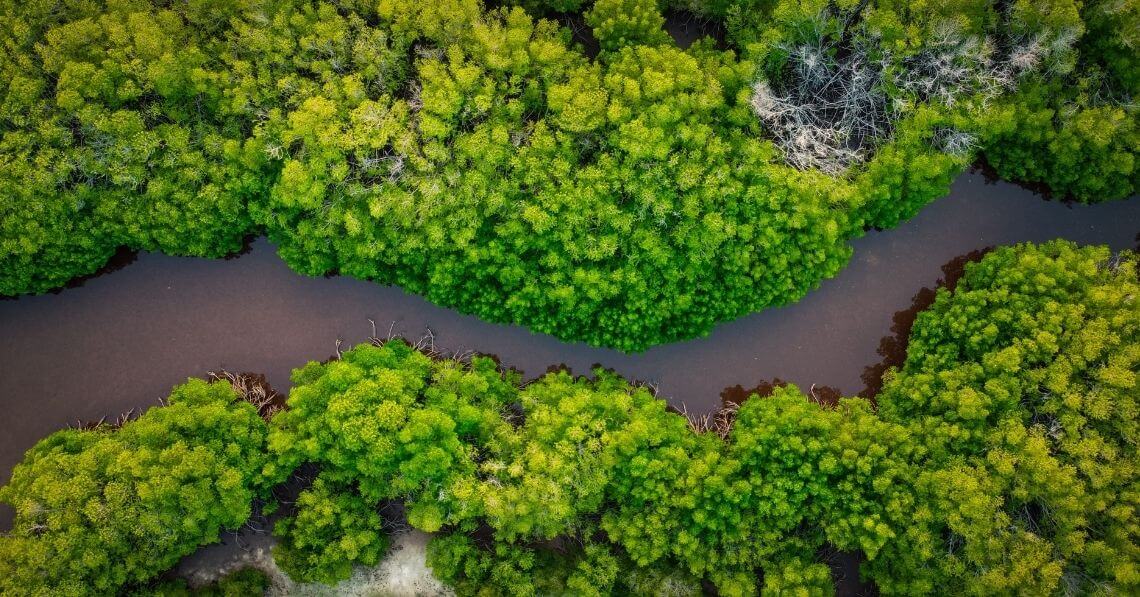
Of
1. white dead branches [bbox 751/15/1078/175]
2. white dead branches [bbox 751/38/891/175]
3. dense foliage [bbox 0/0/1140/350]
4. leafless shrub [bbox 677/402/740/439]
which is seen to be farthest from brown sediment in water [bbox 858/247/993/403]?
white dead branches [bbox 751/38/891/175]

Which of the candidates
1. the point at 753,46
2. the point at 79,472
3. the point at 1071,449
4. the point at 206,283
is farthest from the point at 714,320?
the point at 79,472

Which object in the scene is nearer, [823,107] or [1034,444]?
[1034,444]

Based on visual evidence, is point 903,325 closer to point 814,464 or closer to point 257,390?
point 814,464

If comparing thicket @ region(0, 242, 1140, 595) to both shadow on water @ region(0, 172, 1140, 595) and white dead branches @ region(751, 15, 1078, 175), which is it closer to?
shadow on water @ region(0, 172, 1140, 595)

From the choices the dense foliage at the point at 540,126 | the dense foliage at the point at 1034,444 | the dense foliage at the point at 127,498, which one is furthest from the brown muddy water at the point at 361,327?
the dense foliage at the point at 127,498

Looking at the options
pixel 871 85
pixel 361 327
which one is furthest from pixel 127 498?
pixel 871 85

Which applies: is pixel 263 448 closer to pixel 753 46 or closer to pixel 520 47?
pixel 520 47
